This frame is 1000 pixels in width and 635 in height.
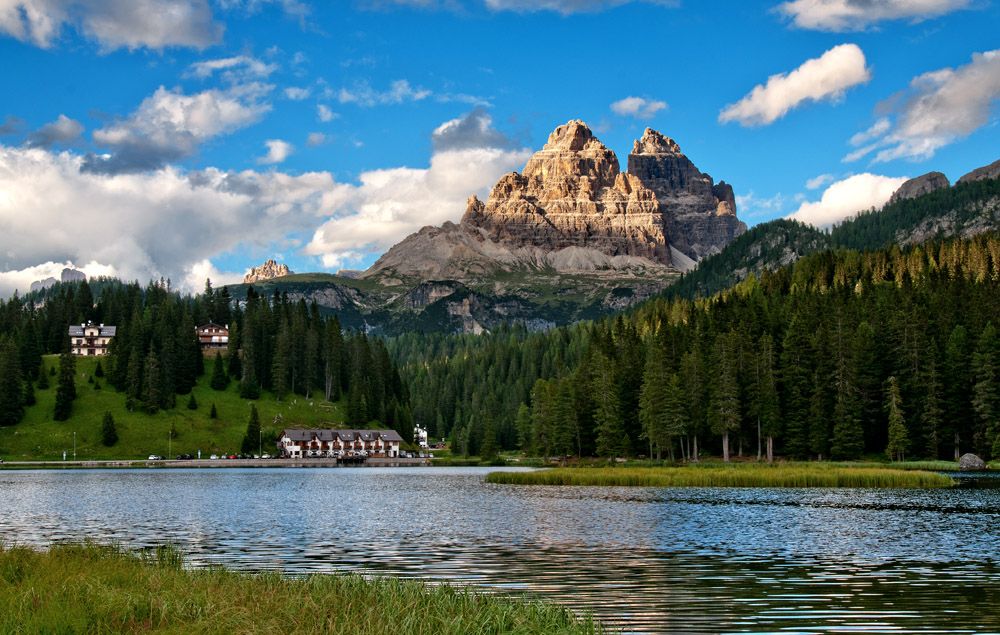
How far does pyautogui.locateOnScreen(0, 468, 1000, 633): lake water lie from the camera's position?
2731cm

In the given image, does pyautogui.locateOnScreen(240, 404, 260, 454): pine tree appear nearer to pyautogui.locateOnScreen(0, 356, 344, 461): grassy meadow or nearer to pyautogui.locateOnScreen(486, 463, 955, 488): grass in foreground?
pyautogui.locateOnScreen(0, 356, 344, 461): grassy meadow

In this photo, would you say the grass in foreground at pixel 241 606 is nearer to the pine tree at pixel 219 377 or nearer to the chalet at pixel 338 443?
the chalet at pixel 338 443

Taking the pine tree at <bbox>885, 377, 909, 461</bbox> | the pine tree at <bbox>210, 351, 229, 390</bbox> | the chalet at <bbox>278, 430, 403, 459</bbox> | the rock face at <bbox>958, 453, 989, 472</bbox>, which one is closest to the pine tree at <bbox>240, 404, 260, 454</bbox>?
the chalet at <bbox>278, 430, 403, 459</bbox>

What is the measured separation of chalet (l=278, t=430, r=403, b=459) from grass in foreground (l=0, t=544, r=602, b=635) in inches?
6152

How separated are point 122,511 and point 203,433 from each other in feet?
380

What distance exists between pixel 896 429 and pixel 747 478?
3769cm

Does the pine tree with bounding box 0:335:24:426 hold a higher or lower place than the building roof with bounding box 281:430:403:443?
higher

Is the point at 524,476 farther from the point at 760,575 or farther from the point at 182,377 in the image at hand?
the point at 182,377

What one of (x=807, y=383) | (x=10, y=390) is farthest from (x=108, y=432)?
(x=807, y=383)

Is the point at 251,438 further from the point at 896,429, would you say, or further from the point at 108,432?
the point at 896,429

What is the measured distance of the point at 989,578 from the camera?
31.7m

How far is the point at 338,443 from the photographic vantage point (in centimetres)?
18975

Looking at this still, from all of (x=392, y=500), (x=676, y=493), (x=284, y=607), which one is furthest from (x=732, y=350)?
(x=284, y=607)

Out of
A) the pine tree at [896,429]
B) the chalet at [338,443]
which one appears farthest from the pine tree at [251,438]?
the pine tree at [896,429]
